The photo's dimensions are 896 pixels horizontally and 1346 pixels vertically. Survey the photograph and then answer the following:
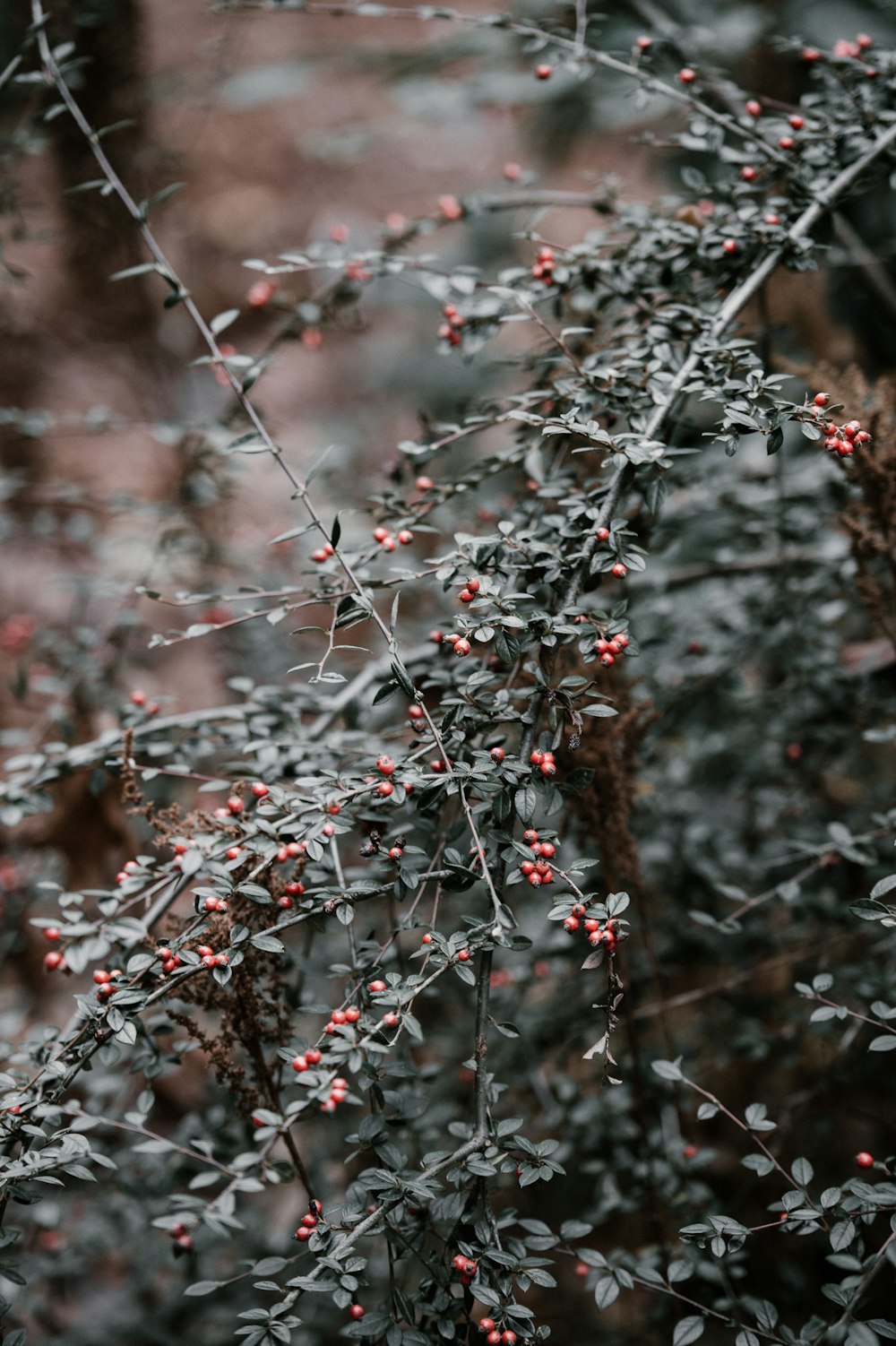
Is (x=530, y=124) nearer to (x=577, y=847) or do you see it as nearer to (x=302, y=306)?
(x=302, y=306)

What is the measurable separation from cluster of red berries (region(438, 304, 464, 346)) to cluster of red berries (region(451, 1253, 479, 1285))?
88cm

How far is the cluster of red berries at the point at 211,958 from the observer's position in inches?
27.5

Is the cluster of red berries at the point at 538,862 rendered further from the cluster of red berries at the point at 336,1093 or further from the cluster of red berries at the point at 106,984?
the cluster of red berries at the point at 106,984

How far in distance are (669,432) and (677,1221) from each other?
97 cm

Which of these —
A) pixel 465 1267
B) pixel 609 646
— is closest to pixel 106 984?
pixel 465 1267

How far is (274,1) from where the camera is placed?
4.04ft

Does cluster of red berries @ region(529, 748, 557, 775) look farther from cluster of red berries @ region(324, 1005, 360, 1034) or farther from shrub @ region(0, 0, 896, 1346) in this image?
cluster of red berries @ region(324, 1005, 360, 1034)

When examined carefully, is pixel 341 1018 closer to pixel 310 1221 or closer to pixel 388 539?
pixel 310 1221

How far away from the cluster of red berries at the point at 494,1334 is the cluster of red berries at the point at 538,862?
12.1 inches

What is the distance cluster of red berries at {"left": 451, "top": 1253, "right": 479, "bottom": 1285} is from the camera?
26.6 inches

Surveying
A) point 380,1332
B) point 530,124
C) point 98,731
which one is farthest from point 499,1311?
point 530,124

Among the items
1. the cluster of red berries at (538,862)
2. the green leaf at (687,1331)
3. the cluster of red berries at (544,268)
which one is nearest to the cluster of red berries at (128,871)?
the cluster of red berries at (538,862)

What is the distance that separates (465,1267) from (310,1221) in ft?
0.40

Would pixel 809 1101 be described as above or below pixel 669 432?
below
